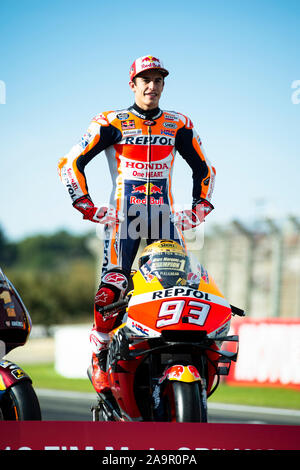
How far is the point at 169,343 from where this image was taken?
150 inches

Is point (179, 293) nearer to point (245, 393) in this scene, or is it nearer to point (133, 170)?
point (133, 170)

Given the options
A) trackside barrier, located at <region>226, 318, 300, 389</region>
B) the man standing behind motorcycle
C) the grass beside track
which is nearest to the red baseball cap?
the man standing behind motorcycle

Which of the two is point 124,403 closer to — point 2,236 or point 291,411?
point 291,411

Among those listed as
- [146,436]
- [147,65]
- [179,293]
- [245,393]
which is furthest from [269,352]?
[146,436]

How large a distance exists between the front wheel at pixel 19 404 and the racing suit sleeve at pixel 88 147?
159 cm

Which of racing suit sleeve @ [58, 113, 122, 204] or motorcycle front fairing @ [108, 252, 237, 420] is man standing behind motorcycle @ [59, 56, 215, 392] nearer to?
racing suit sleeve @ [58, 113, 122, 204]

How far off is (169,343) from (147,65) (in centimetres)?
205

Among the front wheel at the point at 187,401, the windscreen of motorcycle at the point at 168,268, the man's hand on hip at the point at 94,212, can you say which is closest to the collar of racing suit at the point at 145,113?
the man's hand on hip at the point at 94,212

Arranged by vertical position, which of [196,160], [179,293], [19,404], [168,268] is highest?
[196,160]

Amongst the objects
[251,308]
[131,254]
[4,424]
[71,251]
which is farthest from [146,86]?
[71,251]

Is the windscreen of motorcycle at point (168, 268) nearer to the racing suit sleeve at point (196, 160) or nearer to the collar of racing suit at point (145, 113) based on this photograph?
the racing suit sleeve at point (196, 160)

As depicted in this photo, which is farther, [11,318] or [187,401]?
[11,318]

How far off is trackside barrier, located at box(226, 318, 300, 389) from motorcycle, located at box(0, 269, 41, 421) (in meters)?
10.4
